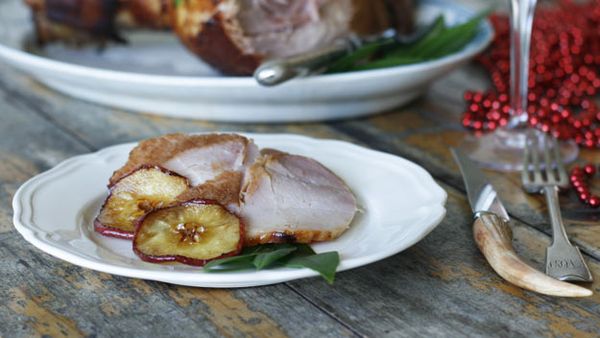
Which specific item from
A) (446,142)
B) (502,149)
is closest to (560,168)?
(502,149)

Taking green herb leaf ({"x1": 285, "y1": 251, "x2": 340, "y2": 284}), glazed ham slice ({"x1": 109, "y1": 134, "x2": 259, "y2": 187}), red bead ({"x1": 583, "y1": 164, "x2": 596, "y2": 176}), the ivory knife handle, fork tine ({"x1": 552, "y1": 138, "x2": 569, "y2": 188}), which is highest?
glazed ham slice ({"x1": 109, "y1": 134, "x2": 259, "y2": 187})

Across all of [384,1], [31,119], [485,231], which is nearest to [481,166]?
[485,231]

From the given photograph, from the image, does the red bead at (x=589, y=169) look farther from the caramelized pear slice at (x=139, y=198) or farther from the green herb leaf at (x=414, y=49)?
the caramelized pear slice at (x=139, y=198)

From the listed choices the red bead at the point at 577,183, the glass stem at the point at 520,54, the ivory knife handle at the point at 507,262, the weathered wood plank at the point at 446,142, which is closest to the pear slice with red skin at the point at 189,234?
the ivory knife handle at the point at 507,262

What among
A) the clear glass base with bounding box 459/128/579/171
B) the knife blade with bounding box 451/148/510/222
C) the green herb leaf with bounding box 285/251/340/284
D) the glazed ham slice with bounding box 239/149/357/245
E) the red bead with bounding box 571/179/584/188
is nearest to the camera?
the green herb leaf with bounding box 285/251/340/284

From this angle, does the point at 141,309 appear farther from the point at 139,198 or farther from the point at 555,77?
the point at 555,77

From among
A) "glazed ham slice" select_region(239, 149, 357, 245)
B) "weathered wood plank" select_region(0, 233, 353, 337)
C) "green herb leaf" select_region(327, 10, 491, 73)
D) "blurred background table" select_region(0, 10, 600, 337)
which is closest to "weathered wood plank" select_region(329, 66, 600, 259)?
"blurred background table" select_region(0, 10, 600, 337)

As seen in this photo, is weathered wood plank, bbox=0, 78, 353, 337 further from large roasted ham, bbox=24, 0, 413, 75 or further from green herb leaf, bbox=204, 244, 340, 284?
large roasted ham, bbox=24, 0, 413, 75
